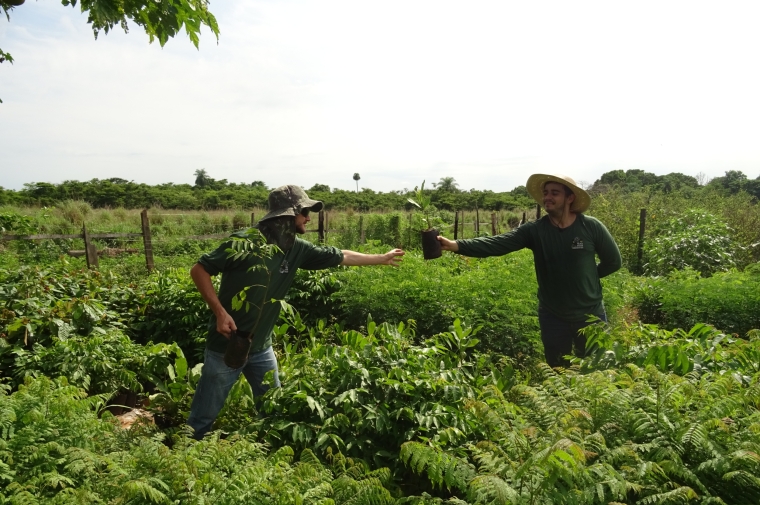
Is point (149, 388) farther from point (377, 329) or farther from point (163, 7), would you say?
point (163, 7)

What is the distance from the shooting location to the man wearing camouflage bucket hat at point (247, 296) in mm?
3311

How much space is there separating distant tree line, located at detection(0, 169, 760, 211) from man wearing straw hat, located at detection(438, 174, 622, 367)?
15809 millimetres

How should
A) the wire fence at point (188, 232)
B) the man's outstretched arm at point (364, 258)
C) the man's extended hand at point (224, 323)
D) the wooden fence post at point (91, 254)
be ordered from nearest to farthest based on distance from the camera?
A: the man's extended hand at point (224, 323) < the man's outstretched arm at point (364, 258) < the wooden fence post at point (91, 254) < the wire fence at point (188, 232)

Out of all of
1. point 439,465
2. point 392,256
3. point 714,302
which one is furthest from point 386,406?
point 714,302

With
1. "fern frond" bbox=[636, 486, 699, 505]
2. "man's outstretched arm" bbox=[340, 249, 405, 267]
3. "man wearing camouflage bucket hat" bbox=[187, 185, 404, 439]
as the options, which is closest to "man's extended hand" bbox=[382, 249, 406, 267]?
"man's outstretched arm" bbox=[340, 249, 405, 267]

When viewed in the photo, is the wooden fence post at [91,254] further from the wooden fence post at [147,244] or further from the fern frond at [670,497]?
the fern frond at [670,497]

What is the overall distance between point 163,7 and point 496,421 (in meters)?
2.98

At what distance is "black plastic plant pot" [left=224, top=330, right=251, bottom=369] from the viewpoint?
3.28 m

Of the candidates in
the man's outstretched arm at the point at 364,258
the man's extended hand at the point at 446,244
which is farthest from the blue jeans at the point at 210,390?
the man's extended hand at the point at 446,244

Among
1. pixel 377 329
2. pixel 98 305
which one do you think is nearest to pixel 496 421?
pixel 377 329

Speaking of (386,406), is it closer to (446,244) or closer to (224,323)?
(224,323)

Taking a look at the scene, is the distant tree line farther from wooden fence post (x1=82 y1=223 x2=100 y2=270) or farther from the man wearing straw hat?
the man wearing straw hat

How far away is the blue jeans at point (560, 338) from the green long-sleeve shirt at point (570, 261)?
0.06 metres

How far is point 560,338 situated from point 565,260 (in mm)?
622
